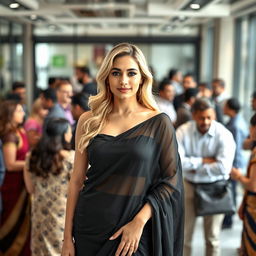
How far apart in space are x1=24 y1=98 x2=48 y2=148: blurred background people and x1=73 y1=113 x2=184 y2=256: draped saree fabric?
8.50ft

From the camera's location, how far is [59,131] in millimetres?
3215

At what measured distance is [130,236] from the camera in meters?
2.04

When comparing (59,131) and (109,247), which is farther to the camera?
(59,131)

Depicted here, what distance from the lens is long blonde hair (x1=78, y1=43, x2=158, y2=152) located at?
7.02ft

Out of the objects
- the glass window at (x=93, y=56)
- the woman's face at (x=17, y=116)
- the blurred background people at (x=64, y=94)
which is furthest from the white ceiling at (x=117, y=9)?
the glass window at (x=93, y=56)

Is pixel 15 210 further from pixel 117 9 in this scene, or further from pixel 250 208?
pixel 117 9

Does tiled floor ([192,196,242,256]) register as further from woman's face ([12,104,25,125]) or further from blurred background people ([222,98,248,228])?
woman's face ([12,104,25,125])

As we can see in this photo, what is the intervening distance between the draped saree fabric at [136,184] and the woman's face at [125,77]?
0.17m

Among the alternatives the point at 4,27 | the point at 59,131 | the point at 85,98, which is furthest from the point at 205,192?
the point at 4,27

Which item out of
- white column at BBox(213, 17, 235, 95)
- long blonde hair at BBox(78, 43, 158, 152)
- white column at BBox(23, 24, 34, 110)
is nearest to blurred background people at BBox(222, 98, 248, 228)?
long blonde hair at BBox(78, 43, 158, 152)

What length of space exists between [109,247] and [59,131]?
4.30 feet

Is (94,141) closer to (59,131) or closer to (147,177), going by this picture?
(147,177)

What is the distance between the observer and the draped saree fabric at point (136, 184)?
2.05 metres

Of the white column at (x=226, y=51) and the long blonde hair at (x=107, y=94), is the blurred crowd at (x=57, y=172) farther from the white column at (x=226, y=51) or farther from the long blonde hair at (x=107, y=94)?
the white column at (x=226, y=51)
